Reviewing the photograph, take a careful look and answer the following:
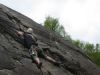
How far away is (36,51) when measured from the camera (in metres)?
21.8

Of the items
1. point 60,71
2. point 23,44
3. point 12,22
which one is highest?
point 12,22

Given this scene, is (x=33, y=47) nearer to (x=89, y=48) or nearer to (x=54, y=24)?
(x=54, y=24)

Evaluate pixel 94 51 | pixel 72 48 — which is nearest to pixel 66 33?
pixel 94 51

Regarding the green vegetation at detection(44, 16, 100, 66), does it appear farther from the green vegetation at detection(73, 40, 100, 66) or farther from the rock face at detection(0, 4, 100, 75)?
the rock face at detection(0, 4, 100, 75)

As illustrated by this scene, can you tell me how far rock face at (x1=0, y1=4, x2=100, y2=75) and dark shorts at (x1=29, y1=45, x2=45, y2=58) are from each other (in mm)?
287

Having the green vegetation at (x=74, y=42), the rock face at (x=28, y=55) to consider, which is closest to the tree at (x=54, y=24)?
the green vegetation at (x=74, y=42)

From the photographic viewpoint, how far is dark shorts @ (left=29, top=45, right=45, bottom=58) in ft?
70.1

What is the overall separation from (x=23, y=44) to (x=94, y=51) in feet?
177

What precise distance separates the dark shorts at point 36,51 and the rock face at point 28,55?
0.94 feet

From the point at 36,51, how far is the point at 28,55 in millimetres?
804

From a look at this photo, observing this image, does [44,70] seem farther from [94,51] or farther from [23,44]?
[94,51]

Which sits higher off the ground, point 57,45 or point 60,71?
point 57,45

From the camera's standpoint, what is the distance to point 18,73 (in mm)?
18797

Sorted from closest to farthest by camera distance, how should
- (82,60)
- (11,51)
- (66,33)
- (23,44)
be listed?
(11,51)
(23,44)
(82,60)
(66,33)
